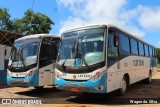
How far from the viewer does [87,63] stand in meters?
10.1

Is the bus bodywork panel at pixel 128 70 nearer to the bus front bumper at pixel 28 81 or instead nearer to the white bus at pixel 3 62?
the bus front bumper at pixel 28 81

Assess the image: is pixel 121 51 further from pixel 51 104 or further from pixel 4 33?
pixel 4 33

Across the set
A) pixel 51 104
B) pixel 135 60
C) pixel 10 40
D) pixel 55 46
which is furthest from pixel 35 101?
pixel 10 40

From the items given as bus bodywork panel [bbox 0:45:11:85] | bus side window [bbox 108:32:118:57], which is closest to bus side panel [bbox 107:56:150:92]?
bus side window [bbox 108:32:118:57]

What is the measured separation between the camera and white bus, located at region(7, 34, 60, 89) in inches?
496

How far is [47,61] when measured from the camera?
43.9 ft

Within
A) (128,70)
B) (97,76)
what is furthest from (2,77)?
(97,76)

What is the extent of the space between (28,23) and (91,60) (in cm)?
4366

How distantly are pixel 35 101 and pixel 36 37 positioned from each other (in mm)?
3355

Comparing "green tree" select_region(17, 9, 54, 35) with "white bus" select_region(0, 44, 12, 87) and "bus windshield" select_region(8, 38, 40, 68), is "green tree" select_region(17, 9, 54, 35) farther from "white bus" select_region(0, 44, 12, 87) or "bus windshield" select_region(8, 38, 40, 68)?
"bus windshield" select_region(8, 38, 40, 68)

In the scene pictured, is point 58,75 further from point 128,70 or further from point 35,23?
point 35,23

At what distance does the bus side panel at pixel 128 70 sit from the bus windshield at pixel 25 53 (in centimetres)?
395

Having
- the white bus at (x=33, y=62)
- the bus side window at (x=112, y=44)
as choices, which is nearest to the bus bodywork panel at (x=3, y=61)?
the white bus at (x=33, y=62)

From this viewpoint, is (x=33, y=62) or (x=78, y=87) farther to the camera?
(x=33, y=62)
